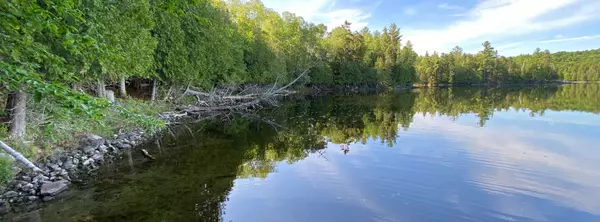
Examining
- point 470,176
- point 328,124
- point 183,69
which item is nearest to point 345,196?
point 470,176

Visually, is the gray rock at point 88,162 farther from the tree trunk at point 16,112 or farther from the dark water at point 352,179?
the tree trunk at point 16,112

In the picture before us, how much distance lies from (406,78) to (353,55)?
2182cm

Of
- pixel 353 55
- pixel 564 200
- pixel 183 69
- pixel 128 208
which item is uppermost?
pixel 353 55

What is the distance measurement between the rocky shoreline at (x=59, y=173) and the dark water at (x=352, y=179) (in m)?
0.48

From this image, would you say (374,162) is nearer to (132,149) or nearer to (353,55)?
(132,149)

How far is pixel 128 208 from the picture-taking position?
750 cm

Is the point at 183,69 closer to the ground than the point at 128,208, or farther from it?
farther from it

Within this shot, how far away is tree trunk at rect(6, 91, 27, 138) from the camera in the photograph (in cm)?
1007

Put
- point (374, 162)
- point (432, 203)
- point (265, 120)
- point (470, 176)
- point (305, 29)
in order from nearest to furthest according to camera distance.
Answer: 1. point (432, 203)
2. point (470, 176)
3. point (374, 162)
4. point (265, 120)
5. point (305, 29)

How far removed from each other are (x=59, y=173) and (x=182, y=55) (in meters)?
15.3

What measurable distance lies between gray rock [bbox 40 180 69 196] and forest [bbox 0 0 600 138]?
2.28 meters

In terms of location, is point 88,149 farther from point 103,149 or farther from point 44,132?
point 44,132

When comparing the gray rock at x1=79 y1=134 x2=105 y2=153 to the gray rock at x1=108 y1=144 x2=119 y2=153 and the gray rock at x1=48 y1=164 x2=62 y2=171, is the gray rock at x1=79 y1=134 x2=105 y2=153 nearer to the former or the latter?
the gray rock at x1=108 y1=144 x2=119 y2=153

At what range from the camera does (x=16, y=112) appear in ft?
33.3
